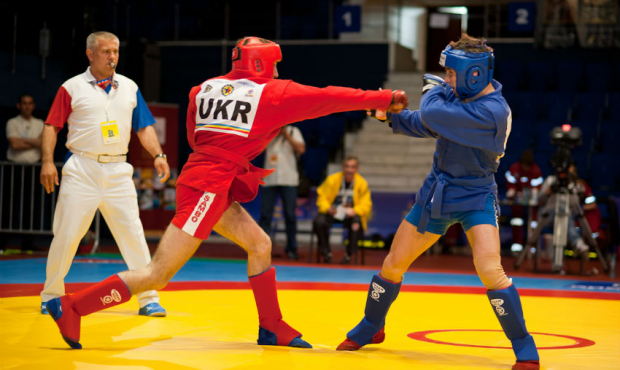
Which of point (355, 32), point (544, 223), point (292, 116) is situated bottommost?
point (544, 223)

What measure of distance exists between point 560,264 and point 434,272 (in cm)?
140

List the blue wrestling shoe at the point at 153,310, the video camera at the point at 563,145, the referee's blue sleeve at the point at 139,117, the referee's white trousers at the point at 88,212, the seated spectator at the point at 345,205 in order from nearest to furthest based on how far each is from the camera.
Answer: the referee's white trousers at the point at 88,212 → the blue wrestling shoe at the point at 153,310 → the referee's blue sleeve at the point at 139,117 → the video camera at the point at 563,145 → the seated spectator at the point at 345,205

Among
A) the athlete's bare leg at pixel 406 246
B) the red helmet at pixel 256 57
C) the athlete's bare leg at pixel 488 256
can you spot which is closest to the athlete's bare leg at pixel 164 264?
the red helmet at pixel 256 57

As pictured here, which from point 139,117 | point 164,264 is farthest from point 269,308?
point 139,117

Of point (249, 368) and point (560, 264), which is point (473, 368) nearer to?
point (249, 368)

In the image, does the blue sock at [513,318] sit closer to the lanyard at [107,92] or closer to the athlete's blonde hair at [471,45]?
the athlete's blonde hair at [471,45]

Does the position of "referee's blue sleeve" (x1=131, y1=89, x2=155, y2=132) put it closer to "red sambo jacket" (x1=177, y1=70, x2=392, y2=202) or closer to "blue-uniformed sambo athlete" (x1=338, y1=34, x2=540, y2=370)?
"red sambo jacket" (x1=177, y1=70, x2=392, y2=202)

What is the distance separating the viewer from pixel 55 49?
1214 centimetres

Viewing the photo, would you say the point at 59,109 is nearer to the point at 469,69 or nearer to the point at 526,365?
the point at 469,69

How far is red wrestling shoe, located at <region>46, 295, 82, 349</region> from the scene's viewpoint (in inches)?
148

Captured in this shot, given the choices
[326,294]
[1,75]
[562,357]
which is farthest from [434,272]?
[1,75]

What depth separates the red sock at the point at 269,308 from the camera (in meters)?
4.15

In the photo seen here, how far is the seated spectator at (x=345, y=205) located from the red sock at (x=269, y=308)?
17.7 ft

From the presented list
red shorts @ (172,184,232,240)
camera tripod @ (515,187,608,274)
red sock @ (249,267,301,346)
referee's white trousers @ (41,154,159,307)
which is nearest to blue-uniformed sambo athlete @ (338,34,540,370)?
red sock @ (249,267,301,346)
